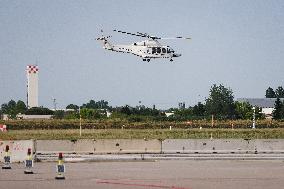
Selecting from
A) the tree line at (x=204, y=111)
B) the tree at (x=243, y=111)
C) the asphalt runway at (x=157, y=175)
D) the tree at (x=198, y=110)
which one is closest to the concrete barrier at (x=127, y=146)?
the asphalt runway at (x=157, y=175)

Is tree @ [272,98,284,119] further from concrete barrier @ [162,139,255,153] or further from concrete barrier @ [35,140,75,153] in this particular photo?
concrete barrier @ [35,140,75,153]

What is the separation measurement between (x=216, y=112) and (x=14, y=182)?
442 ft

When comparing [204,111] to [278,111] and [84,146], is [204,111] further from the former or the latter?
[84,146]

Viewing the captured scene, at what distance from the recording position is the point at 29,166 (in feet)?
78.1

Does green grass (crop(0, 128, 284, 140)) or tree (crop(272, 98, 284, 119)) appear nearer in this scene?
green grass (crop(0, 128, 284, 140))

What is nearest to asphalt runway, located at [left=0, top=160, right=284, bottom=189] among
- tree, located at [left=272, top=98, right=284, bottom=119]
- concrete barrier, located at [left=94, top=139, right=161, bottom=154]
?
concrete barrier, located at [left=94, top=139, right=161, bottom=154]

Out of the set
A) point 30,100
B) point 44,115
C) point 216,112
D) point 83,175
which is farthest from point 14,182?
point 30,100

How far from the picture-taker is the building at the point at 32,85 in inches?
7094

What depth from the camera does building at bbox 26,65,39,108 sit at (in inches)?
7094

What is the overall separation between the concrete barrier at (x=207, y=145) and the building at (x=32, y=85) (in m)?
143

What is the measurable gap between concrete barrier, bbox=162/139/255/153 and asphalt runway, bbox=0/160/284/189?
10.1 metres

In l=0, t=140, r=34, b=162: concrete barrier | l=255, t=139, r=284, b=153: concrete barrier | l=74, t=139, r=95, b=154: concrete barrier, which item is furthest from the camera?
l=255, t=139, r=284, b=153: concrete barrier

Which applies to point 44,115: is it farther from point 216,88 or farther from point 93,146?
point 93,146

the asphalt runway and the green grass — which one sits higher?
the green grass
